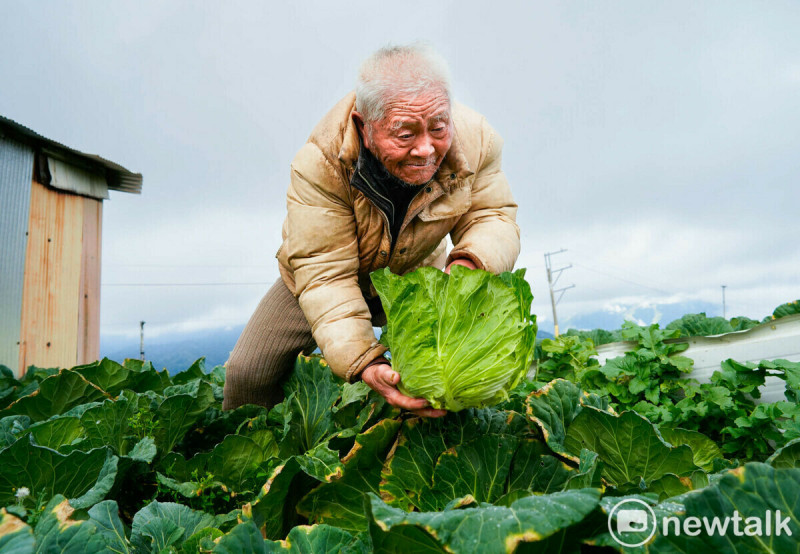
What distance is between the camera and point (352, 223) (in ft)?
9.74

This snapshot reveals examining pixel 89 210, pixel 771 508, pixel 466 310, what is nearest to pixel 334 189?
pixel 466 310

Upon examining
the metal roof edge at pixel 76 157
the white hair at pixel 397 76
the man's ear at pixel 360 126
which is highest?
the metal roof edge at pixel 76 157

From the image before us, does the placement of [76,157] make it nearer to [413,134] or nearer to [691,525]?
[413,134]

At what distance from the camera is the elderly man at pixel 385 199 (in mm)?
2385

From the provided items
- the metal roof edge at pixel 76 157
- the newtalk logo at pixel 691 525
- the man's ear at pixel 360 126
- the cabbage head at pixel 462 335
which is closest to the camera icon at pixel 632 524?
the newtalk logo at pixel 691 525

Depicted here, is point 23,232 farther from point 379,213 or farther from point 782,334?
point 782,334

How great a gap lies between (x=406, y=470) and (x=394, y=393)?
1.06 feet

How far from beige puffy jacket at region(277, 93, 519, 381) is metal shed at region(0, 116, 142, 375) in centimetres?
695

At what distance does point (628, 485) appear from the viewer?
184cm

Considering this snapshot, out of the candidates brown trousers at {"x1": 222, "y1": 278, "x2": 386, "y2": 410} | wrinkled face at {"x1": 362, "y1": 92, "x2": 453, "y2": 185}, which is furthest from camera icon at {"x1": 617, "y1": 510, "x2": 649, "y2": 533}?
brown trousers at {"x1": 222, "y1": 278, "x2": 386, "y2": 410}

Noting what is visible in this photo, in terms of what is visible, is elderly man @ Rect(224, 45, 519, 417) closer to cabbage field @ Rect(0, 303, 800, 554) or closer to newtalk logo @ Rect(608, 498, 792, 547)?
→ cabbage field @ Rect(0, 303, 800, 554)

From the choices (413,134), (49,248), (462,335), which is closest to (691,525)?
(462,335)

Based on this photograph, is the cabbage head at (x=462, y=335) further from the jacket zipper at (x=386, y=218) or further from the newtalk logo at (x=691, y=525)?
the jacket zipper at (x=386, y=218)

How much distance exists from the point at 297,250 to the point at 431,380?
127 cm
